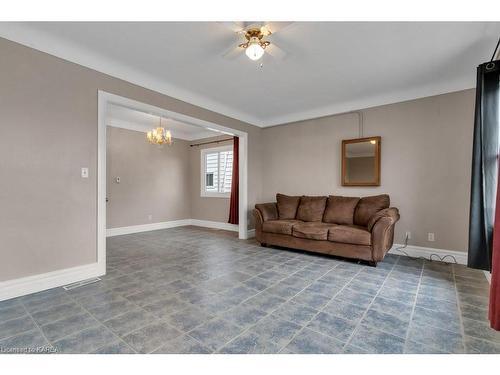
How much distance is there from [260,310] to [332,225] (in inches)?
85.5

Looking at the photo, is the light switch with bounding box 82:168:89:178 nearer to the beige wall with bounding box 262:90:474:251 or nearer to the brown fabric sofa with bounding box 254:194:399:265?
the brown fabric sofa with bounding box 254:194:399:265

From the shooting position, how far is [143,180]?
589cm

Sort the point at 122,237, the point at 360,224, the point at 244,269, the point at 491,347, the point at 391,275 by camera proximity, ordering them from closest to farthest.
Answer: the point at 491,347 < the point at 391,275 < the point at 244,269 < the point at 360,224 < the point at 122,237

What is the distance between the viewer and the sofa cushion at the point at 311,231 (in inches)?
138

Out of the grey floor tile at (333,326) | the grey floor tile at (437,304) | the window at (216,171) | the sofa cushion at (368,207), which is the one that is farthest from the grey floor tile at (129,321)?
the window at (216,171)

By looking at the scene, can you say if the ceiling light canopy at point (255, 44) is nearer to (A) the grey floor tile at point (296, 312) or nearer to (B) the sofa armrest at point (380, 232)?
(A) the grey floor tile at point (296, 312)

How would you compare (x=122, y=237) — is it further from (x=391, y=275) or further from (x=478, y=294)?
(x=478, y=294)

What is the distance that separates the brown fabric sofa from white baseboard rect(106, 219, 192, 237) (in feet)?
9.97

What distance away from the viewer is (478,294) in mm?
2332

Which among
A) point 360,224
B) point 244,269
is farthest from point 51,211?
point 360,224

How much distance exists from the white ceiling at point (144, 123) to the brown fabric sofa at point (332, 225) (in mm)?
2662

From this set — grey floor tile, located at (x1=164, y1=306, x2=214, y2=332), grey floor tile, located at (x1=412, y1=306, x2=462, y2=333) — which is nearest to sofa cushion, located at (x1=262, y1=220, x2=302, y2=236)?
grey floor tile, located at (x1=412, y1=306, x2=462, y2=333)

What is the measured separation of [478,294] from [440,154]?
78.9 inches

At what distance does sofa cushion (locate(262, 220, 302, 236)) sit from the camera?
12.8 feet
